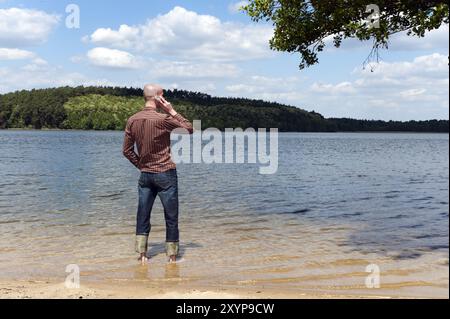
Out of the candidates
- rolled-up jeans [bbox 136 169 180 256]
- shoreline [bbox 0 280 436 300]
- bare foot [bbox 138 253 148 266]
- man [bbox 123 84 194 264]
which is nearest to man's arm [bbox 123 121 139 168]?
man [bbox 123 84 194 264]

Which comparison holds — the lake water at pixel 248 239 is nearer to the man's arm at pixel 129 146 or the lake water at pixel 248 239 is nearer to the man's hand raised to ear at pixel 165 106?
the man's arm at pixel 129 146

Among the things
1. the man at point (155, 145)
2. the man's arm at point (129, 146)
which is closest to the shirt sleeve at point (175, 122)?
the man at point (155, 145)

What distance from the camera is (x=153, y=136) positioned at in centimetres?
987

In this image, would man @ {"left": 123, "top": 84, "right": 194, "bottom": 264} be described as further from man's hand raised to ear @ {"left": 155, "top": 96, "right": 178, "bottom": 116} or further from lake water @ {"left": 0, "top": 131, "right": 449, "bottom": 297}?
lake water @ {"left": 0, "top": 131, "right": 449, "bottom": 297}

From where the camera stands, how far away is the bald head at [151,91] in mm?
9859

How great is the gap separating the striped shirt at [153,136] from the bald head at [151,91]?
0.25 m

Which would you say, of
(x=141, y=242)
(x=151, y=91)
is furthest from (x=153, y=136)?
(x=141, y=242)

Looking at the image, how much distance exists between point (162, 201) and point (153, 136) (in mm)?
1404

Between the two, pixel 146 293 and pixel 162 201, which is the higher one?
pixel 162 201

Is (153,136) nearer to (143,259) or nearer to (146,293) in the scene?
(143,259)

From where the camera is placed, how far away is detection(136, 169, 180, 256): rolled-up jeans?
1007cm
